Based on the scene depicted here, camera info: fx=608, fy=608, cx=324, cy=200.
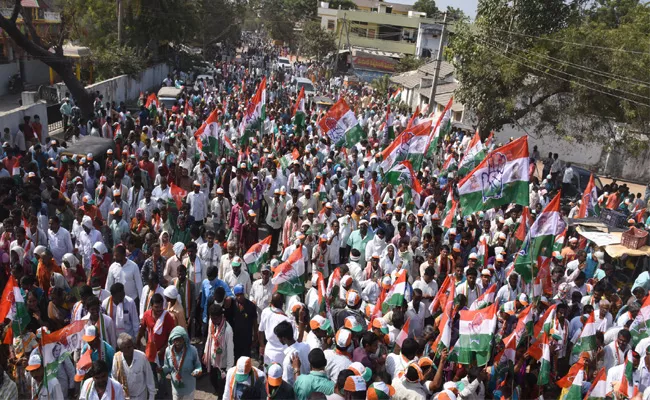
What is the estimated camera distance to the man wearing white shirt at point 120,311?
5.73 meters

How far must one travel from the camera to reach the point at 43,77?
108 ft

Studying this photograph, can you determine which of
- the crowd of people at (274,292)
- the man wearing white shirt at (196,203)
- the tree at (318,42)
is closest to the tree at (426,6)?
the tree at (318,42)

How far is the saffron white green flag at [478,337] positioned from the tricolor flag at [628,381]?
1.25 metres

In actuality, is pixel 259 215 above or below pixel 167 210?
below

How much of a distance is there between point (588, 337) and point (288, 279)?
3.36 metres

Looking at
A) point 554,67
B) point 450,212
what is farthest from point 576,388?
point 554,67

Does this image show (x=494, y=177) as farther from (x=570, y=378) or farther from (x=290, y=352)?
(x=290, y=352)

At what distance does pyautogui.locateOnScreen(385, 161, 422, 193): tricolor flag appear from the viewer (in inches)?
413

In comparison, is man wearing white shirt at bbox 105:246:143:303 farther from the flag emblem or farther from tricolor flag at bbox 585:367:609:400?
tricolor flag at bbox 585:367:609:400

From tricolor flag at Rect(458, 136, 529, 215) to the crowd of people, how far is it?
818 mm

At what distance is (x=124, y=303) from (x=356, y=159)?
8.81 meters

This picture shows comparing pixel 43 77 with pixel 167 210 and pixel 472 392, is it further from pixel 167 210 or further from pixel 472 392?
pixel 472 392

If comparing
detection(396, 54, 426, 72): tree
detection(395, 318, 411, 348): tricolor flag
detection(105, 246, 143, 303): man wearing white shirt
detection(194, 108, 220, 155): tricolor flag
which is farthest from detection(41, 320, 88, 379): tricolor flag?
detection(396, 54, 426, 72): tree

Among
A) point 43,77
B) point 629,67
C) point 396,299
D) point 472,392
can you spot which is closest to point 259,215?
point 396,299
